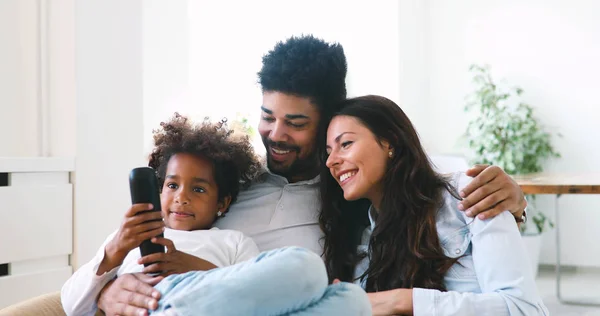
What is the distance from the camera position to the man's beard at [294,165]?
187 cm

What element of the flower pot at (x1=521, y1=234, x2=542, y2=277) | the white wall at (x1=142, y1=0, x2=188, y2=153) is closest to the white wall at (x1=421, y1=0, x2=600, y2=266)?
the flower pot at (x1=521, y1=234, x2=542, y2=277)

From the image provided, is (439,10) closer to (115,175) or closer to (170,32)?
(170,32)

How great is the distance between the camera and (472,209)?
1.47m

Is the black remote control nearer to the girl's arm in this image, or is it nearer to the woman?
the girl's arm

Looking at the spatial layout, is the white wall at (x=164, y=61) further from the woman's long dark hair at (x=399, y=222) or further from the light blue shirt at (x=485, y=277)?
the light blue shirt at (x=485, y=277)

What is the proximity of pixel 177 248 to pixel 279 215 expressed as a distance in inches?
14.8

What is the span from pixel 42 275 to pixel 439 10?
171 inches

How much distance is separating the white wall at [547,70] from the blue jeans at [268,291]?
4620mm

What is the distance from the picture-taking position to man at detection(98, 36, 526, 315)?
183 cm

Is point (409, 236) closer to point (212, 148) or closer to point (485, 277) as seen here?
point (485, 277)

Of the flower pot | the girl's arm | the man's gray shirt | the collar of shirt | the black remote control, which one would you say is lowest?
the flower pot

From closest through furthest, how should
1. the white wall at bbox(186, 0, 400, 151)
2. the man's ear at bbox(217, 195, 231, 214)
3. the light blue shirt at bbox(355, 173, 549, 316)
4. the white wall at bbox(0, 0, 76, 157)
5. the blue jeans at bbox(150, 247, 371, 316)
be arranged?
1. the blue jeans at bbox(150, 247, 371, 316)
2. the light blue shirt at bbox(355, 173, 549, 316)
3. the man's ear at bbox(217, 195, 231, 214)
4. the white wall at bbox(0, 0, 76, 157)
5. the white wall at bbox(186, 0, 400, 151)

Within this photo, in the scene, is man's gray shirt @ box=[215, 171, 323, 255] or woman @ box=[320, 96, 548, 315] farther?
man's gray shirt @ box=[215, 171, 323, 255]

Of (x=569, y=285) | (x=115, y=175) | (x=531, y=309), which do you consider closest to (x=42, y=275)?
(x=115, y=175)
